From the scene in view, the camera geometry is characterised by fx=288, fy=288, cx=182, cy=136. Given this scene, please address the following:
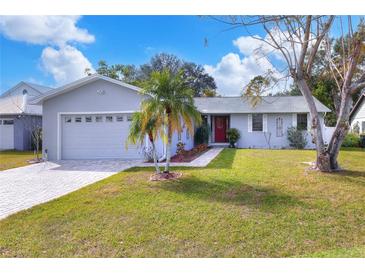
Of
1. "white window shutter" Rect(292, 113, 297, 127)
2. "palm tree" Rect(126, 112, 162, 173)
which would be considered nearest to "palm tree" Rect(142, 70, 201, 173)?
"palm tree" Rect(126, 112, 162, 173)

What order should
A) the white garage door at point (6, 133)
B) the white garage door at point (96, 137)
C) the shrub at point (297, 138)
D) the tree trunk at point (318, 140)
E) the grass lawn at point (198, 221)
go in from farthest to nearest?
the white garage door at point (6, 133) → the shrub at point (297, 138) → the white garage door at point (96, 137) → the tree trunk at point (318, 140) → the grass lawn at point (198, 221)

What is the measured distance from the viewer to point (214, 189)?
7.18m

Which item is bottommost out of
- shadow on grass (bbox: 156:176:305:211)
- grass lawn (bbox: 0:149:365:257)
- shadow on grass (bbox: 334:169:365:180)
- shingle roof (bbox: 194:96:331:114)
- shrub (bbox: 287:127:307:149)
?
grass lawn (bbox: 0:149:365:257)

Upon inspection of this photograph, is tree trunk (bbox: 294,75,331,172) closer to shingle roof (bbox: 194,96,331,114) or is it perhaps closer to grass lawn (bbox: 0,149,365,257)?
grass lawn (bbox: 0,149,365,257)

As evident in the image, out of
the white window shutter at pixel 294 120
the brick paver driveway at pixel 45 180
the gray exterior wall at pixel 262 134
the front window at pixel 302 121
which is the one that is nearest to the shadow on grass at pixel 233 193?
the brick paver driveway at pixel 45 180

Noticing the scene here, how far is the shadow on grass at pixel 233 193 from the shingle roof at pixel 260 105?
11141 millimetres

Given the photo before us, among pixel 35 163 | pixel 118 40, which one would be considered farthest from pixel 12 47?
pixel 35 163

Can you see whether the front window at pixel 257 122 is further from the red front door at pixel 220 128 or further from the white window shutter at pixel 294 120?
the red front door at pixel 220 128

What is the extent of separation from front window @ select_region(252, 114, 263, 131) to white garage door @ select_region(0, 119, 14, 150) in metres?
16.0

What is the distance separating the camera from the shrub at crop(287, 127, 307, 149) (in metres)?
18.0

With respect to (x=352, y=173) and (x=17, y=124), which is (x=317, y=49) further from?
(x=17, y=124)

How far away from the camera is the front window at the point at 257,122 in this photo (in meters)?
18.9

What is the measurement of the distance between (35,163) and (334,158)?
1183 centimetres
